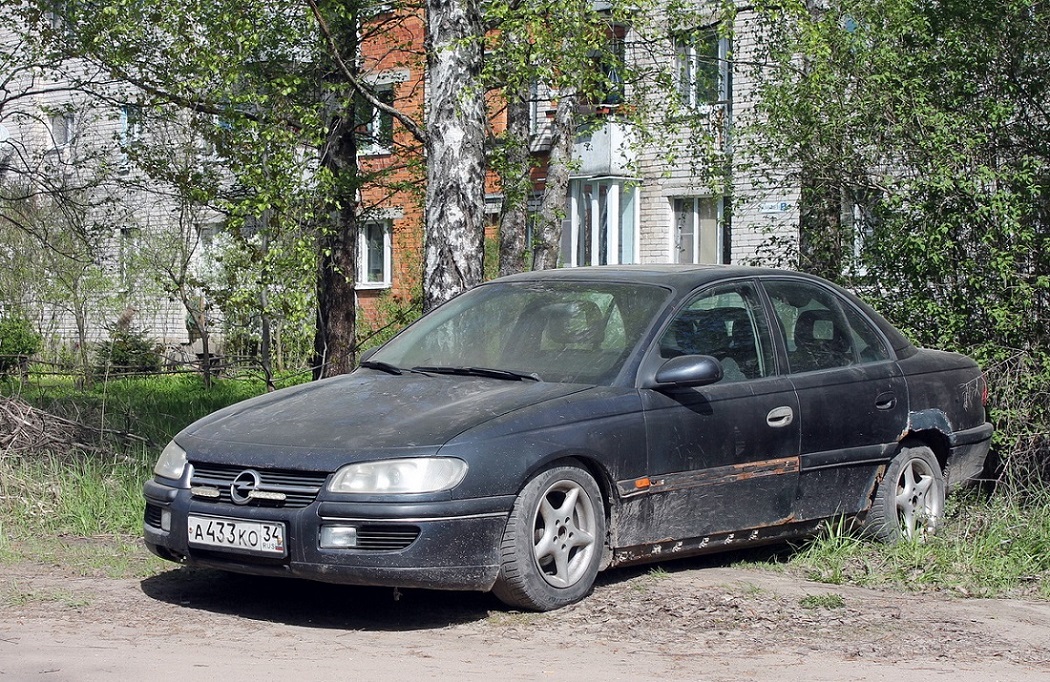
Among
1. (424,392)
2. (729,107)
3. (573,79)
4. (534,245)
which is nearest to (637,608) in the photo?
(424,392)

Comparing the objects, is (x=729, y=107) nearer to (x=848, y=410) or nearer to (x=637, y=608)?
(x=848, y=410)

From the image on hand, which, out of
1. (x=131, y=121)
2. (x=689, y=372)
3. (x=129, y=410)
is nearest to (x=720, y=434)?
(x=689, y=372)

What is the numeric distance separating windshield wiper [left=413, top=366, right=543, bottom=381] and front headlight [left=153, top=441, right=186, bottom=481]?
1.32 meters

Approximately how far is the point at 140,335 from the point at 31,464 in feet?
69.1

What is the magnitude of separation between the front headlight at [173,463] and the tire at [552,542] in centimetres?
155

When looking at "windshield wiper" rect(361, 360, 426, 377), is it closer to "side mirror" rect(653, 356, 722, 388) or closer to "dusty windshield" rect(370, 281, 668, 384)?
"dusty windshield" rect(370, 281, 668, 384)

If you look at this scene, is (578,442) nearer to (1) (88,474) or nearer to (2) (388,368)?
(2) (388,368)

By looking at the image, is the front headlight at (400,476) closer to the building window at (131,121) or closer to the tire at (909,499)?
the tire at (909,499)

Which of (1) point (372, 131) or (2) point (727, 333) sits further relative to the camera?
(1) point (372, 131)

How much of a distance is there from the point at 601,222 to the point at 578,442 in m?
24.6

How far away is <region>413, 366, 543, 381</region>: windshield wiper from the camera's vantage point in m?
7.02

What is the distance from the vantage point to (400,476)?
6.07 meters

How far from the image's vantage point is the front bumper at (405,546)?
19.8 ft

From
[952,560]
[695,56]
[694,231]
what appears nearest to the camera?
[952,560]
